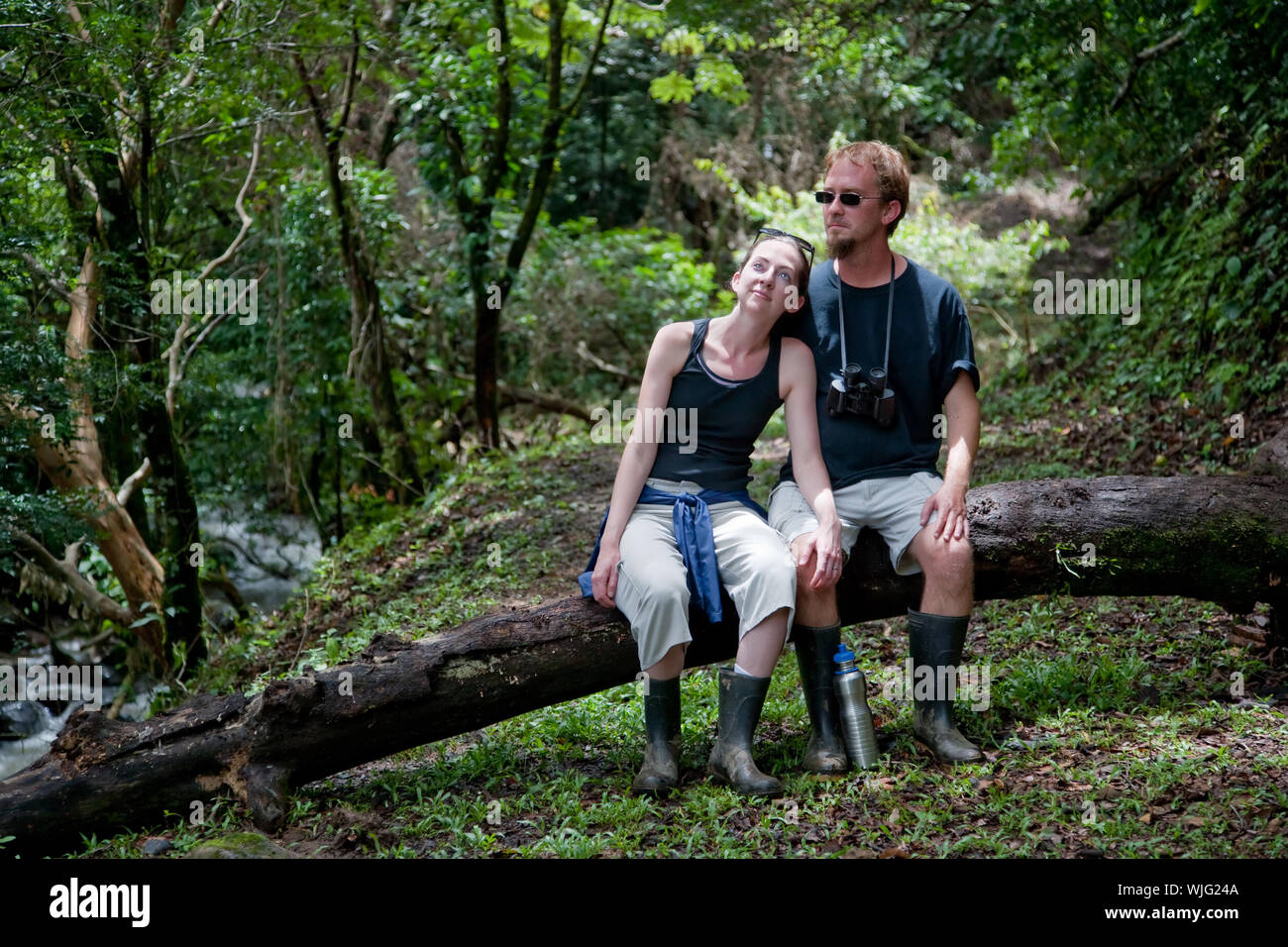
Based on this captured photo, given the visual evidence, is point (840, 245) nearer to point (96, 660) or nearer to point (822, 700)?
point (822, 700)

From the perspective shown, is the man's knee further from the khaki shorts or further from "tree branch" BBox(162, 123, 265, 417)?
"tree branch" BBox(162, 123, 265, 417)

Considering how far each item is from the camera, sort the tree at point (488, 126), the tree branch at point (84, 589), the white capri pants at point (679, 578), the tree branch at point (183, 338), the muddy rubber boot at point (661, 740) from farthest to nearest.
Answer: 1. the tree at point (488, 126)
2. the tree branch at point (84, 589)
3. the tree branch at point (183, 338)
4. the muddy rubber boot at point (661, 740)
5. the white capri pants at point (679, 578)

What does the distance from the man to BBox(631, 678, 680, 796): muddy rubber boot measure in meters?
0.46

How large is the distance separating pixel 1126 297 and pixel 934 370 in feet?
19.1

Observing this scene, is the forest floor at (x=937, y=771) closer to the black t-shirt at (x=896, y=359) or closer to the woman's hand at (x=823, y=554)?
the woman's hand at (x=823, y=554)

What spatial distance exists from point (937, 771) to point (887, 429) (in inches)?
46.4

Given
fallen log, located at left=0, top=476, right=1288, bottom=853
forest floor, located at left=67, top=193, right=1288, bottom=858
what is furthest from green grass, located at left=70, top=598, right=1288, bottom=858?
fallen log, located at left=0, top=476, right=1288, bottom=853

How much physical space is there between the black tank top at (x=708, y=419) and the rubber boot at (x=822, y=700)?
1.99 ft

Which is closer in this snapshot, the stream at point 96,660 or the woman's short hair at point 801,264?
the woman's short hair at point 801,264

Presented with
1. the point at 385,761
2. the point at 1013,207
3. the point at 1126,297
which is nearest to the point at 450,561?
the point at 385,761

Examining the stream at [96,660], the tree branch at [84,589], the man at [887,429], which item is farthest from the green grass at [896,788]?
the tree branch at [84,589]

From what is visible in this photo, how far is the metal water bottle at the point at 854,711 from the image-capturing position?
3.63 m

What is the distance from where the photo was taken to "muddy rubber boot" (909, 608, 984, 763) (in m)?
3.71

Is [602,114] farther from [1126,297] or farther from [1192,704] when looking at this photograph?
[1192,704]
